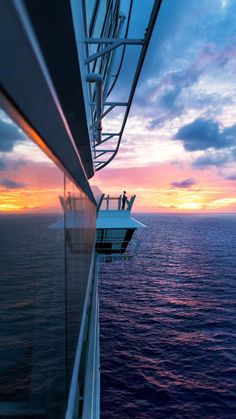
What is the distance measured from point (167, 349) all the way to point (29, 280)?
17.0 meters

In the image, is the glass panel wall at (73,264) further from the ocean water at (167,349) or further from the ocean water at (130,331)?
the ocean water at (167,349)

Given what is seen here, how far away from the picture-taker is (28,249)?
132cm

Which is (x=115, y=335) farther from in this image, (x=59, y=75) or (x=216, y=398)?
(x=59, y=75)

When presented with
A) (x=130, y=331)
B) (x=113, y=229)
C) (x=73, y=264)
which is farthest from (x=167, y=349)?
(x=73, y=264)

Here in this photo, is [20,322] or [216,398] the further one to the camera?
[216,398]

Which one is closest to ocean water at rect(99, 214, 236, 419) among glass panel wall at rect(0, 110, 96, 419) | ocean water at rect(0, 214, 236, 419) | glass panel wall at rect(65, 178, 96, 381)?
ocean water at rect(0, 214, 236, 419)

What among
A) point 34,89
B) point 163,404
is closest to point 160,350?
point 163,404

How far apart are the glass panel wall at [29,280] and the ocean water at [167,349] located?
37.3 ft

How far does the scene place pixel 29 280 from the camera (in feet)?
4.60

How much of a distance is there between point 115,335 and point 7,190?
60.7 ft

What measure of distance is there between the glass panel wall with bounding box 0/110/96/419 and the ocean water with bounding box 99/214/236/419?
1136 centimetres

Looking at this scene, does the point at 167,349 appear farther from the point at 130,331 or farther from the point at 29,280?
the point at 29,280

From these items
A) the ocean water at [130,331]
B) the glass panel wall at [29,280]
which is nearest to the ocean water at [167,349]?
the ocean water at [130,331]

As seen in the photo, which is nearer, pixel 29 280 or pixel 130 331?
pixel 29 280
